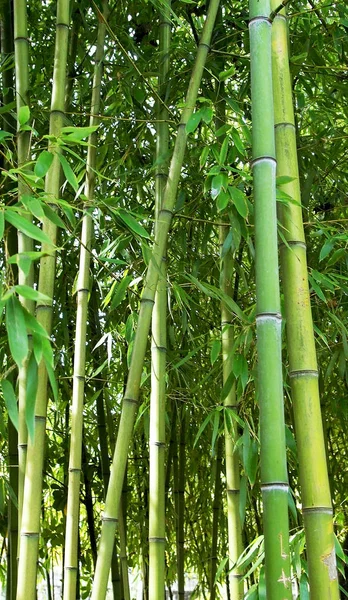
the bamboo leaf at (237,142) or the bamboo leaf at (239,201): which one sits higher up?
the bamboo leaf at (237,142)

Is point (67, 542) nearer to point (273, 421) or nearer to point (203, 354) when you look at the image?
point (273, 421)

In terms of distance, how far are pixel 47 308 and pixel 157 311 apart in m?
0.39

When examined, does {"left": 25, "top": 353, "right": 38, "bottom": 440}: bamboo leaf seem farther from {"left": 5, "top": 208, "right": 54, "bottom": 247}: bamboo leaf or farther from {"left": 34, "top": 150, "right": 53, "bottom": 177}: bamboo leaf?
{"left": 34, "top": 150, "right": 53, "bottom": 177}: bamboo leaf

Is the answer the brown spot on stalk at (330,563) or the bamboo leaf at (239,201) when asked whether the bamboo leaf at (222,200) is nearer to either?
the bamboo leaf at (239,201)

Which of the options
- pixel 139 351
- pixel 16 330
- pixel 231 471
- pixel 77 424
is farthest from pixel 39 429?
pixel 231 471

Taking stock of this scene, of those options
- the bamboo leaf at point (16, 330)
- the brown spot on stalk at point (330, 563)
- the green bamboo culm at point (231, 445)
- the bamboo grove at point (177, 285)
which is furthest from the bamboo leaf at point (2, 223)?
the green bamboo culm at point (231, 445)

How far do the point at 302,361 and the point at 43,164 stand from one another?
64 cm

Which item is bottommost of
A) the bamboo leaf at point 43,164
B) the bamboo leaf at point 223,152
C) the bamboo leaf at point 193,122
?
the bamboo leaf at point 43,164

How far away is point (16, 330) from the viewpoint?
117 cm

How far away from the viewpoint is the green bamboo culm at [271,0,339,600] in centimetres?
131

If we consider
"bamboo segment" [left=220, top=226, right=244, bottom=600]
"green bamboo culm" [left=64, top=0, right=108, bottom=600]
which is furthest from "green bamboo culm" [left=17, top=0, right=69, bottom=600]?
"bamboo segment" [left=220, top=226, right=244, bottom=600]

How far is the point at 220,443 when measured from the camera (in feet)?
10.8

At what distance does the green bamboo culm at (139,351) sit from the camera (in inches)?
64.6

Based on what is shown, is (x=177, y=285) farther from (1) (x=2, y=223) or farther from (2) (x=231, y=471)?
(1) (x=2, y=223)
